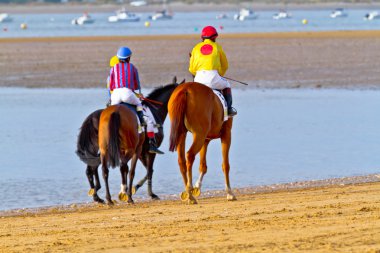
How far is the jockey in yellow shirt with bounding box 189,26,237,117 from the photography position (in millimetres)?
15078

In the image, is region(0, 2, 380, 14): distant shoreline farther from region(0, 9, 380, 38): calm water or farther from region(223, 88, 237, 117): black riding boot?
region(223, 88, 237, 117): black riding boot

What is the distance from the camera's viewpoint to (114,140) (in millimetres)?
14516

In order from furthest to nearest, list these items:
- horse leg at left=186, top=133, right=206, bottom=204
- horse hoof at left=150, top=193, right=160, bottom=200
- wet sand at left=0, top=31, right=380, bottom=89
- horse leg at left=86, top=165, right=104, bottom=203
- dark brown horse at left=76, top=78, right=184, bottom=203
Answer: wet sand at left=0, top=31, right=380, bottom=89, horse hoof at left=150, top=193, right=160, bottom=200, horse leg at left=86, top=165, right=104, bottom=203, dark brown horse at left=76, top=78, right=184, bottom=203, horse leg at left=186, top=133, right=206, bottom=204

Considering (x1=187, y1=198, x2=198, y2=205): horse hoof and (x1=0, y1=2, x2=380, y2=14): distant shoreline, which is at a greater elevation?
(x1=187, y1=198, x2=198, y2=205): horse hoof

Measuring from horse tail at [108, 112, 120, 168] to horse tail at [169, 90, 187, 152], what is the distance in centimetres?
71

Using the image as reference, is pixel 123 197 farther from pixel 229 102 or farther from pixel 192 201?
pixel 229 102

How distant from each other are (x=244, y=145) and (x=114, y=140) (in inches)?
294

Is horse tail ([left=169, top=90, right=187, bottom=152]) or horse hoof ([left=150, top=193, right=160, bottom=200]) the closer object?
horse tail ([left=169, top=90, right=187, bottom=152])

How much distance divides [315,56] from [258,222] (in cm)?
3274

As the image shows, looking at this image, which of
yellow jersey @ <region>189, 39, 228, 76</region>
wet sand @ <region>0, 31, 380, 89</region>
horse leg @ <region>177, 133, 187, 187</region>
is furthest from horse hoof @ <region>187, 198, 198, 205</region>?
wet sand @ <region>0, 31, 380, 89</region>

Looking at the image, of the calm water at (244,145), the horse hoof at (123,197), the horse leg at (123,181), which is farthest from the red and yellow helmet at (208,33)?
the calm water at (244,145)

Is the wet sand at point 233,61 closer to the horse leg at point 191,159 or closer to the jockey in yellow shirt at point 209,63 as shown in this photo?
the jockey in yellow shirt at point 209,63

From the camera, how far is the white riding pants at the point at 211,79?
1507 centimetres

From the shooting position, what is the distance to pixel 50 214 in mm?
14289
